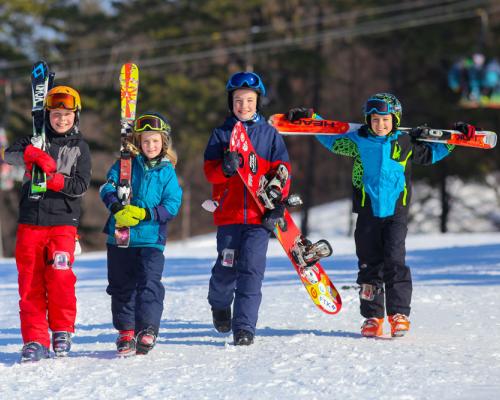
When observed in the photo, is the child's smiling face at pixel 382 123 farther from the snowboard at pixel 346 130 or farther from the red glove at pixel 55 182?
the red glove at pixel 55 182

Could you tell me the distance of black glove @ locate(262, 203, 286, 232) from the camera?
6297 mm

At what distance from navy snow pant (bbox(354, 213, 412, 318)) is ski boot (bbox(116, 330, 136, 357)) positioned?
1.63m

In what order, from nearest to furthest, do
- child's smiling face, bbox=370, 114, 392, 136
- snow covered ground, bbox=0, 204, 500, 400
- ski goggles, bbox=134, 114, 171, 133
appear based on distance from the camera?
1. snow covered ground, bbox=0, 204, 500, 400
2. ski goggles, bbox=134, 114, 171, 133
3. child's smiling face, bbox=370, 114, 392, 136

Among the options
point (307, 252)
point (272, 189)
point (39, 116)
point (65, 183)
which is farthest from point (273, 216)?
point (39, 116)

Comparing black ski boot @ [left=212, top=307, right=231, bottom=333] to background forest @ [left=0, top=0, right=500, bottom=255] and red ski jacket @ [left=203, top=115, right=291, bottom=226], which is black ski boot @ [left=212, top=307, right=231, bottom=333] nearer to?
red ski jacket @ [left=203, top=115, right=291, bottom=226]

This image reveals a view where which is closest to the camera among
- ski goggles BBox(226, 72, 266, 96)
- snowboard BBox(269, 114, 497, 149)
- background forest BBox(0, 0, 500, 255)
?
ski goggles BBox(226, 72, 266, 96)

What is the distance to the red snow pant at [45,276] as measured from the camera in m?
5.86

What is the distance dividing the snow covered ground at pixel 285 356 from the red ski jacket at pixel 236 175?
2.76ft

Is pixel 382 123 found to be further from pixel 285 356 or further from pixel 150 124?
pixel 285 356

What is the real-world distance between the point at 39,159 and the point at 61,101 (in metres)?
0.42

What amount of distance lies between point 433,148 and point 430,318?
135 cm

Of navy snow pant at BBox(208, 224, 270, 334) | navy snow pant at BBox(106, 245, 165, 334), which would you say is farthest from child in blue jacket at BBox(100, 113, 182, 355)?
navy snow pant at BBox(208, 224, 270, 334)

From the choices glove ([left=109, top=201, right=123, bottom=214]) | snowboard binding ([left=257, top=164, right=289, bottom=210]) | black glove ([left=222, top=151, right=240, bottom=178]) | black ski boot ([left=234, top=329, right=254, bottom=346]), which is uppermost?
black glove ([left=222, top=151, right=240, bottom=178])

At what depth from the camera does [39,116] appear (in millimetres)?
6094
